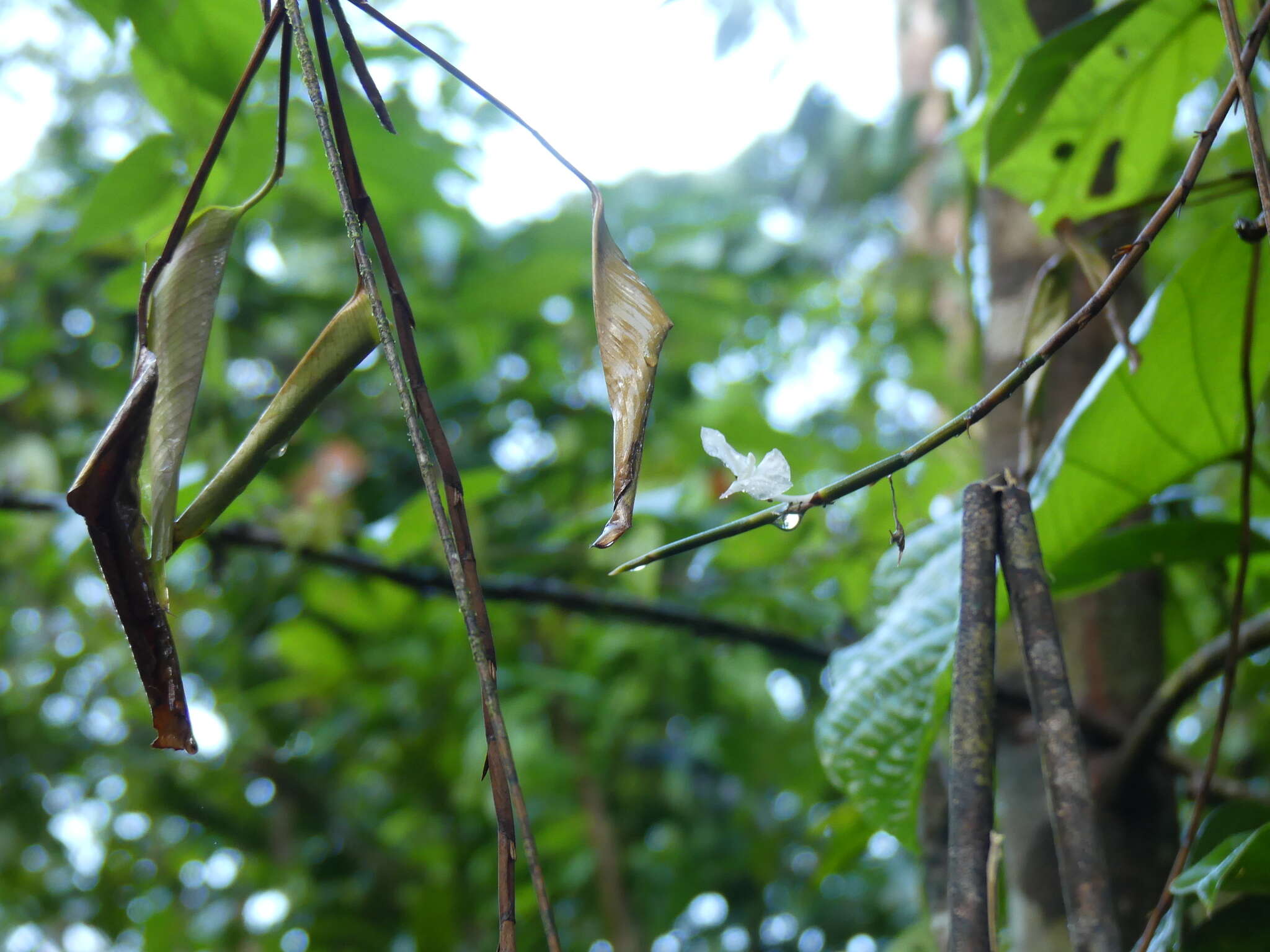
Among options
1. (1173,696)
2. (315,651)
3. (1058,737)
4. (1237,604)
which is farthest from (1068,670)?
(315,651)

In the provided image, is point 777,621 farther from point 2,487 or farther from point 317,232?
point 317,232

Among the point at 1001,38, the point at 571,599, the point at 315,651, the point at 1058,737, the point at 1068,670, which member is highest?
the point at 315,651

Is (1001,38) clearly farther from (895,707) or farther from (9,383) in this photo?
(9,383)

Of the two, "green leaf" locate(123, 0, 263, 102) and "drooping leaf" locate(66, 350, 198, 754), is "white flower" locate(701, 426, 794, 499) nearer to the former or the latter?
"drooping leaf" locate(66, 350, 198, 754)

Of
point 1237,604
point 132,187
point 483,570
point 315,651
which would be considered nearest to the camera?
point 1237,604

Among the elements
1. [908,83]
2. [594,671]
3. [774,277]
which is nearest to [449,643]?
[594,671]

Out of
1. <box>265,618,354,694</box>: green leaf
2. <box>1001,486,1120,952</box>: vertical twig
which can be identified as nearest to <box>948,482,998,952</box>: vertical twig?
<box>1001,486,1120,952</box>: vertical twig
